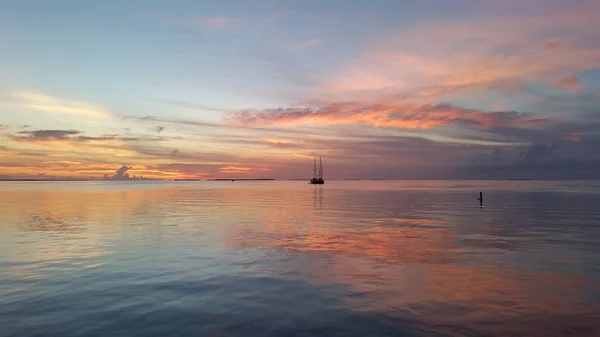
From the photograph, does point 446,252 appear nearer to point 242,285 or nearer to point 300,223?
point 242,285

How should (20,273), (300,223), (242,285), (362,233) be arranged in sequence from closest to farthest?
(242,285) < (20,273) < (362,233) < (300,223)

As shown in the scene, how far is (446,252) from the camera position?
28656 mm

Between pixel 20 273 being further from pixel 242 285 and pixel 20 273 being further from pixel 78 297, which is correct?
pixel 242 285

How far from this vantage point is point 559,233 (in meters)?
38.2

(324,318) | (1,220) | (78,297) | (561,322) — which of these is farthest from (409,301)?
(1,220)

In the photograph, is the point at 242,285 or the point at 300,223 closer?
the point at 242,285

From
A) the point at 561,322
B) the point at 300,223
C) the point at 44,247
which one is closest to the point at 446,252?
the point at 561,322

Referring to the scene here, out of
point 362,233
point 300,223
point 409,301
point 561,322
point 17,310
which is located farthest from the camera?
point 300,223

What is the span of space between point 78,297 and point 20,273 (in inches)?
278

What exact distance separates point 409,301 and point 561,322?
543 centimetres

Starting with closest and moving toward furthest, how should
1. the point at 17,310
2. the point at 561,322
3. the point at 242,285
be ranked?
the point at 561,322, the point at 17,310, the point at 242,285

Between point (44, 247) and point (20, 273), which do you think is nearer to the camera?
point (20, 273)

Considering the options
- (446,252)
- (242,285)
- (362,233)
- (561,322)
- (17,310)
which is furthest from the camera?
(362,233)

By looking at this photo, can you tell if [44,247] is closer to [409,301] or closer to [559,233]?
[409,301]
